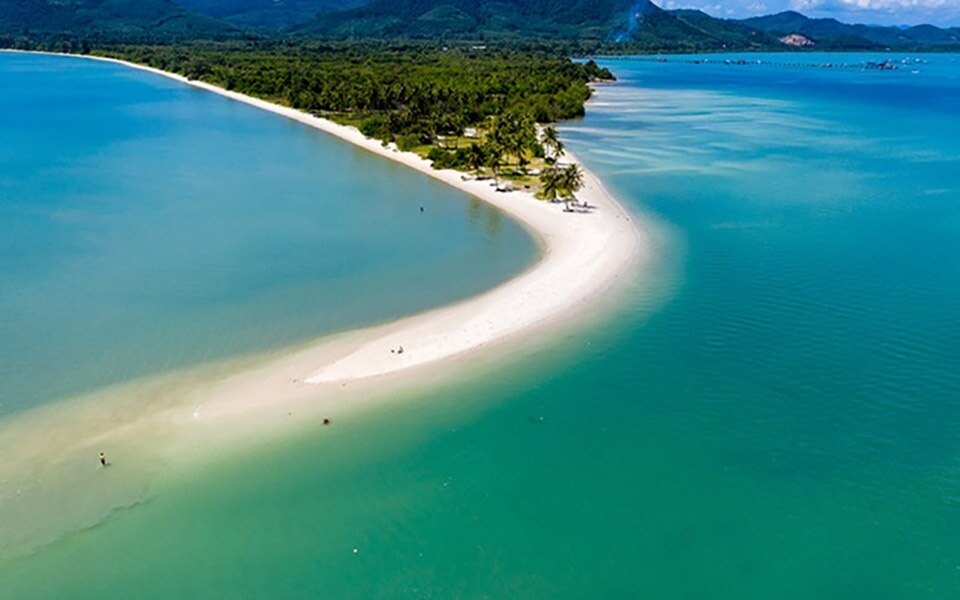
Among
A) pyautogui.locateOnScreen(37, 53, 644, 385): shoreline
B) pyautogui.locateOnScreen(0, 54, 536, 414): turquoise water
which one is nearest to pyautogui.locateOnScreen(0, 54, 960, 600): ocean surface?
pyautogui.locateOnScreen(37, 53, 644, 385): shoreline

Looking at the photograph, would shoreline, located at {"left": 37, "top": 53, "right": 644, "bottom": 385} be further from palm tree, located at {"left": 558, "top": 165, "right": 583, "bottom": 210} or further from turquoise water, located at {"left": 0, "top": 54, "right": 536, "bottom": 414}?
turquoise water, located at {"left": 0, "top": 54, "right": 536, "bottom": 414}

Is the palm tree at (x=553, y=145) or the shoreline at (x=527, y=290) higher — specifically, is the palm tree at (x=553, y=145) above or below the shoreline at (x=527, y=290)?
above

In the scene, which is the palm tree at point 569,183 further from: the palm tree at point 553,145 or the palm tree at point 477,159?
the palm tree at point 477,159

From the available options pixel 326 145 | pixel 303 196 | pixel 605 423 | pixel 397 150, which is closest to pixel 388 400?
pixel 605 423

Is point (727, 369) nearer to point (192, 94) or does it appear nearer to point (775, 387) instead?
point (775, 387)

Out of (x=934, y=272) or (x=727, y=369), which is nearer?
(x=727, y=369)

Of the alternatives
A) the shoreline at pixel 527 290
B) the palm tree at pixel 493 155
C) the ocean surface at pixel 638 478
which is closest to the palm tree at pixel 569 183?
the shoreline at pixel 527 290
